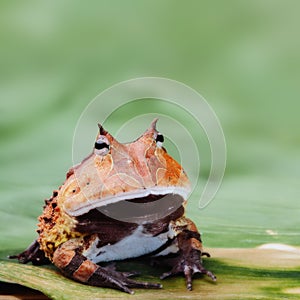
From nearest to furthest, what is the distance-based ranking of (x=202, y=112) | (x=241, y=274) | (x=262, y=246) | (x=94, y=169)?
(x=94, y=169)
(x=241, y=274)
(x=262, y=246)
(x=202, y=112)

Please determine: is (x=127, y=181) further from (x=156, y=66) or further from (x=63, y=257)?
(x=156, y=66)

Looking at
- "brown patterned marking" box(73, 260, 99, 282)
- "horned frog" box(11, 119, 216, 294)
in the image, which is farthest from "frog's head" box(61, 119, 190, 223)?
"brown patterned marking" box(73, 260, 99, 282)

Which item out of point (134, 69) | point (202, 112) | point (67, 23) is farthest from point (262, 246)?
point (67, 23)

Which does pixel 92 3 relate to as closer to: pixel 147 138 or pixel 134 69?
A: pixel 134 69

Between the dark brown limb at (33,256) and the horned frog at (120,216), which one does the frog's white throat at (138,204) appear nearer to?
the horned frog at (120,216)

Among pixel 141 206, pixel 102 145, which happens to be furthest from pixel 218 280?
pixel 102 145

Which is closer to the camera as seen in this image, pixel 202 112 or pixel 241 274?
pixel 241 274

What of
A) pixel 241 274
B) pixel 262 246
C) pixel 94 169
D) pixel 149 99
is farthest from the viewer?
pixel 149 99
